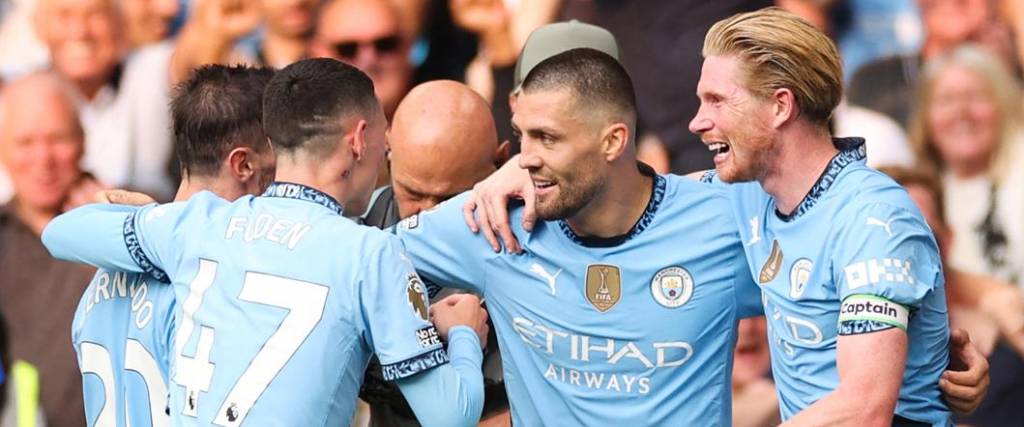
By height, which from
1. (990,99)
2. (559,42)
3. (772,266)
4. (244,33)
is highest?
(244,33)

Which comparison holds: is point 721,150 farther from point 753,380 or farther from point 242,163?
point 753,380

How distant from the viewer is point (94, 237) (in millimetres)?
3703

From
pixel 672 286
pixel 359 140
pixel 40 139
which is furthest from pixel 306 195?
pixel 40 139

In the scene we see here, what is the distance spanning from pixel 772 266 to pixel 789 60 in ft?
1.61

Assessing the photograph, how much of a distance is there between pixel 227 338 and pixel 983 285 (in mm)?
3049

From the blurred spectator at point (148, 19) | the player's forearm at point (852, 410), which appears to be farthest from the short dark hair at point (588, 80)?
the blurred spectator at point (148, 19)

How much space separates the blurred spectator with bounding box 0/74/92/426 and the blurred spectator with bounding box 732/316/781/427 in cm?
305

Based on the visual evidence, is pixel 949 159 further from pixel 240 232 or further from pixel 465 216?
pixel 240 232

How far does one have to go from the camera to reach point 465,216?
3.98 m

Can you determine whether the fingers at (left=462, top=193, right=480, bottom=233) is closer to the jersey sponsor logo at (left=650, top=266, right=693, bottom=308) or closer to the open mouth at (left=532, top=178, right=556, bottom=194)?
the open mouth at (left=532, top=178, right=556, bottom=194)

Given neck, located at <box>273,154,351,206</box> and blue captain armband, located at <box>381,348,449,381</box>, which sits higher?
neck, located at <box>273,154,351,206</box>

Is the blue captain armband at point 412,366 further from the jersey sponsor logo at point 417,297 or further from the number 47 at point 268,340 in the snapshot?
the number 47 at point 268,340

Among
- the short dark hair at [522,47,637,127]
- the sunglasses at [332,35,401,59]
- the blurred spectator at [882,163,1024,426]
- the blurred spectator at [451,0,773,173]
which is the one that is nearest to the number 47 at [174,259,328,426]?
the short dark hair at [522,47,637,127]

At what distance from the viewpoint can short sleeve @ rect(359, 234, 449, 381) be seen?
3.35 m
